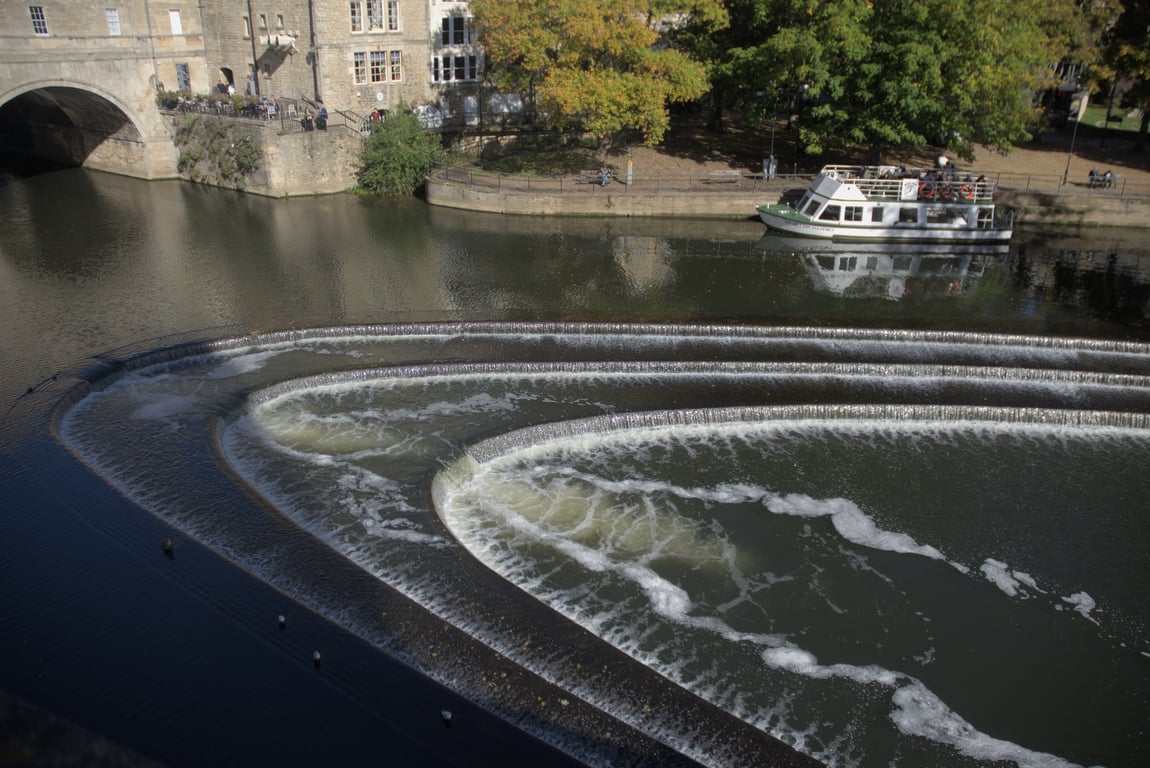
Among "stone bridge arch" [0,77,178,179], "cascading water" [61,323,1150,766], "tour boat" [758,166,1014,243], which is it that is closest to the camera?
"cascading water" [61,323,1150,766]

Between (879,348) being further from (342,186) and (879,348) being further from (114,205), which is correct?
(114,205)

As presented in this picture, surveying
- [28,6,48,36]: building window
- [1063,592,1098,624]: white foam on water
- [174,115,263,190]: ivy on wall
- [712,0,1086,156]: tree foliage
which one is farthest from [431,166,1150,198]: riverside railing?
[1063,592,1098,624]: white foam on water

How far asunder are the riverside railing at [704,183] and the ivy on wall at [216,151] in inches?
371

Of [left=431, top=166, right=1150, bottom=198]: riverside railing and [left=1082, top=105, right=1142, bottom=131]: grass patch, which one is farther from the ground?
[left=1082, top=105, right=1142, bottom=131]: grass patch

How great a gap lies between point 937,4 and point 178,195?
3755 cm

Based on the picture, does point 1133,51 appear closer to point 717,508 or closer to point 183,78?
point 717,508

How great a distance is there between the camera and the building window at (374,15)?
5169 centimetres

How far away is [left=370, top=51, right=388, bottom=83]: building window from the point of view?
52.6 meters

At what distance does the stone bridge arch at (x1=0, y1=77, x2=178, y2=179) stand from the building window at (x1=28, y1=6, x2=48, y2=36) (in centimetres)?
231

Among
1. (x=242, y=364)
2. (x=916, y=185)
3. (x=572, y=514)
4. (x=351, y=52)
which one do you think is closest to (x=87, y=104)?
(x=351, y=52)

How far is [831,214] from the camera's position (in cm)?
4341

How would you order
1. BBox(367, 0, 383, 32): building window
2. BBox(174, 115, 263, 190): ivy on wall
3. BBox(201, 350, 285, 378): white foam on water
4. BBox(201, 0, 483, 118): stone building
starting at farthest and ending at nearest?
BBox(367, 0, 383, 32): building window < BBox(201, 0, 483, 118): stone building < BBox(174, 115, 263, 190): ivy on wall < BBox(201, 350, 285, 378): white foam on water

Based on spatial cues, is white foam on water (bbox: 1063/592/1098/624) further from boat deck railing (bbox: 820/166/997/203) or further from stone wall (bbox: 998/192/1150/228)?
stone wall (bbox: 998/192/1150/228)

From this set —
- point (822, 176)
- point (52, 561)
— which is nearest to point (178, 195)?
point (822, 176)
